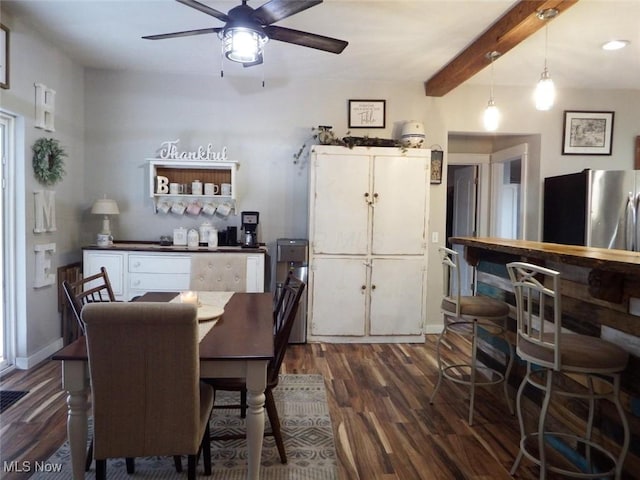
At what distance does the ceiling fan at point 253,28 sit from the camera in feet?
6.66

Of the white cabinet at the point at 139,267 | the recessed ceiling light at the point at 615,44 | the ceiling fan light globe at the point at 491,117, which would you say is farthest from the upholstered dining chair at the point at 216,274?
the recessed ceiling light at the point at 615,44

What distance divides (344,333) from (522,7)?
3032mm

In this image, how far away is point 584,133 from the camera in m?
4.47

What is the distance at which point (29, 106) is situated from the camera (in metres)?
3.28

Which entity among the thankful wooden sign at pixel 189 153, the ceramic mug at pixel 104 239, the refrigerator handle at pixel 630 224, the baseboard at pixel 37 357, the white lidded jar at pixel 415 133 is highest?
the white lidded jar at pixel 415 133

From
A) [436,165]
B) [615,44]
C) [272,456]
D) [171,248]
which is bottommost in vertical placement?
[272,456]

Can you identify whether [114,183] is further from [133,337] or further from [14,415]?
[133,337]

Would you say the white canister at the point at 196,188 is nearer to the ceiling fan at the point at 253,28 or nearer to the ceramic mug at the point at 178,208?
the ceramic mug at the point at 178,208

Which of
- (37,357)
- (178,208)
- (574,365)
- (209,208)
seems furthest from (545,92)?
(37,357)

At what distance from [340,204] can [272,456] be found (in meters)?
2.39

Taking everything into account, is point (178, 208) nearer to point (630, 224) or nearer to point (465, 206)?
point (465, 206)

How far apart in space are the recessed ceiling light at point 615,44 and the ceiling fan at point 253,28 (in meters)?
2.46

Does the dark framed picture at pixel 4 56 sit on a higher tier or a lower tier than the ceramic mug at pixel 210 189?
higher

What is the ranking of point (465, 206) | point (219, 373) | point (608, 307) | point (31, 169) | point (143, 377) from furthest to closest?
point (465, 206), point (31, 169), point (608, 307), point (219, 373), point (143, 377)
